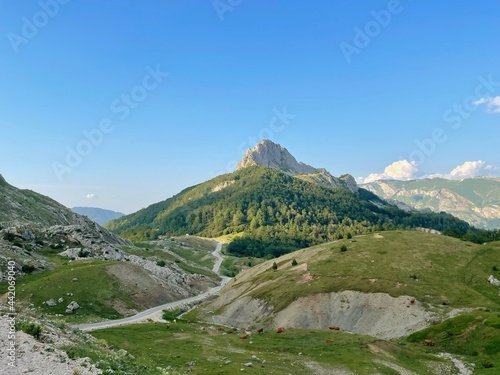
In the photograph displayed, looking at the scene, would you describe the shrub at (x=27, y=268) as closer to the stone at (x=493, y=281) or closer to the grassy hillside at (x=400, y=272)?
the grassy hillside at (x=400, y=272)

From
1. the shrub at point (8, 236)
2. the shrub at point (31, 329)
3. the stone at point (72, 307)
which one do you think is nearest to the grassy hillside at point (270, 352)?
the shrub at point (31, 329)

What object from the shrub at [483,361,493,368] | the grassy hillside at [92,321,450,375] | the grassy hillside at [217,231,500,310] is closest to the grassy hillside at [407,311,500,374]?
the shrub at [483,361,493,368]

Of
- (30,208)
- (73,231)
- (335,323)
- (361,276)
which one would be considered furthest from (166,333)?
(30,208)

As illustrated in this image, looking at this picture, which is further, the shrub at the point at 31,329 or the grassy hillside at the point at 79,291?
the grassy hillside at the point at 79,291

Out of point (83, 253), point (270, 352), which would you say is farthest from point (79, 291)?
point (270, 352)

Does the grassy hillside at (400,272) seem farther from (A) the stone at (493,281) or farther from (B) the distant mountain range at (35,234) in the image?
(B) the distant mountain range at (35,234)

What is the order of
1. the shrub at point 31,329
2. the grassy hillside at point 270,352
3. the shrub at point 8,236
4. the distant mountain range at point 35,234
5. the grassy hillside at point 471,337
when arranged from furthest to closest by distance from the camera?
the shrub at point 8,236
the distant mountain range at point 35,234
the grassy hillside at point 471,337
the grassy hillside at point 270,352
the shrub at point 31,329

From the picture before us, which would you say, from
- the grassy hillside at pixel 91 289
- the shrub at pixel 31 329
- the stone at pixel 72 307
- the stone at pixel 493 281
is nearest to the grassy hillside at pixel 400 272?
the stone at pixel 493 281

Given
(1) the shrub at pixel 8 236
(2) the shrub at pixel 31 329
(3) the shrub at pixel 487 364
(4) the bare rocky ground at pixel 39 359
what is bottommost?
(3) the shrub at pixel 487 364

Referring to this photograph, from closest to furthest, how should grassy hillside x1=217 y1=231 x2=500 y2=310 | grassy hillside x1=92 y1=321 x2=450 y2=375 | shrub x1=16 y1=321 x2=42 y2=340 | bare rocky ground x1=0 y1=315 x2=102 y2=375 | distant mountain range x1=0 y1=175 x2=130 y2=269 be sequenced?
bare rocky ground x1=0 y1=315 x2=102 y2=375, shrub x1=16 y1=321 x2=42 y2=340, grassy hillside x1=92 y1=321 x2=450 y2=375, grassy hillside x1=217 y1=231 x2=500 y2=310, distant mountain range x1=0 y1=175 x2=130 y2=269

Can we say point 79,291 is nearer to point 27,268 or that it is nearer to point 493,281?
point 27,268

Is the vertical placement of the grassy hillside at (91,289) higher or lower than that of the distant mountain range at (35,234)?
lower

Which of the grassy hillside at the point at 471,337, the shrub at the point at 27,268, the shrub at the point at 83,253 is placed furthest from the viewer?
the shrub at the point at 83,253

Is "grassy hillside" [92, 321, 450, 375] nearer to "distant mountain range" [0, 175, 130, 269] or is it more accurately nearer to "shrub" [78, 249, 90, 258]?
"distant mountain range" [0, 175, 130, 269]
